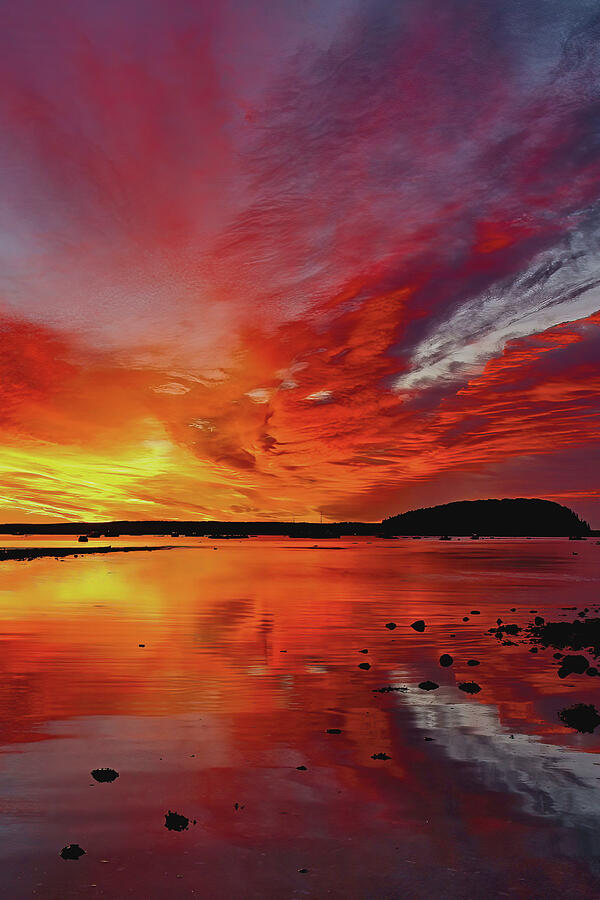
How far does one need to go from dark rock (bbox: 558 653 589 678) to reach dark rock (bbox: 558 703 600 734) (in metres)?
5.61

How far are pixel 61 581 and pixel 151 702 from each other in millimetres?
45379

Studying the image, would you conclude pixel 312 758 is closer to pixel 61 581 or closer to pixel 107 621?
pixel 107 621

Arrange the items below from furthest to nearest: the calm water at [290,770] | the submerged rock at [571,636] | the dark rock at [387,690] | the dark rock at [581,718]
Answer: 1. the submerged rock at [571,636]
2. the dark rock at [387,690]
3. the dark rock at [581,718]
4. the calm water at [290,770]

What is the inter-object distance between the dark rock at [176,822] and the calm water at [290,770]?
136mm

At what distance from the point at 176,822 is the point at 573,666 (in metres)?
15.8

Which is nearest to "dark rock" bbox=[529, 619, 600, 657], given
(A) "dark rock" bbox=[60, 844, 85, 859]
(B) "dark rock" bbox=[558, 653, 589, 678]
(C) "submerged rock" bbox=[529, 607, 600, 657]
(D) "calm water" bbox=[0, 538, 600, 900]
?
(C) "submerged rock" bbox=[529, 607, 600, 657]

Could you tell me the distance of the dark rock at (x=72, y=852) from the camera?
8992 millimetres

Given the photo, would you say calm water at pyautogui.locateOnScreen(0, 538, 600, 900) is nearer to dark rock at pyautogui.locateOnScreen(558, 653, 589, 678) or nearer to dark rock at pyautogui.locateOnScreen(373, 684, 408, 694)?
dark rock at pyautogui.locateOnScreen(373, 684, 408, 694)

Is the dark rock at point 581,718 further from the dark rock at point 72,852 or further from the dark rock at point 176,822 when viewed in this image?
the dark rock at point 72,852

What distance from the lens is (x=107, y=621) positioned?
113ft

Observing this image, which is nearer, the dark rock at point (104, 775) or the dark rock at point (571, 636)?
the dark rock at point (104, 775)

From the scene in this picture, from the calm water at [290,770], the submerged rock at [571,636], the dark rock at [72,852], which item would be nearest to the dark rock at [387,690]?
the calm water at [290,770]

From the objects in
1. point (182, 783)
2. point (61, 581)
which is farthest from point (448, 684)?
point (61, 581)

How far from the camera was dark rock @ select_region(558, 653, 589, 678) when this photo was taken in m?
21.8
